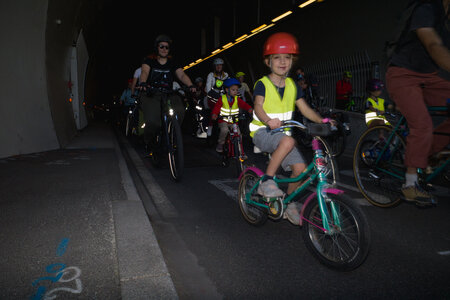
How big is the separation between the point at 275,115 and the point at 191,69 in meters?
32.5

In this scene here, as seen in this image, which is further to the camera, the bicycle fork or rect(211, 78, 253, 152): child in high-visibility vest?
rect(211, 78, 253, 152): child in high-visibility vest

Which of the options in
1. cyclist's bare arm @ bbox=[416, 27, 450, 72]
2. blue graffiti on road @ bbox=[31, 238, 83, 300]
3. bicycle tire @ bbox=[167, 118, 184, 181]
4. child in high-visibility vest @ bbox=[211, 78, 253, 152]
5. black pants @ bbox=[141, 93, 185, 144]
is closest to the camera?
blue graffiti on road @ bbox=[31, 238, 83, 300]

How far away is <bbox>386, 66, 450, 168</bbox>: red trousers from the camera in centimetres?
352

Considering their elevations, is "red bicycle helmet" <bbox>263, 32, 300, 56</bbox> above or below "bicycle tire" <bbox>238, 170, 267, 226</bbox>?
above

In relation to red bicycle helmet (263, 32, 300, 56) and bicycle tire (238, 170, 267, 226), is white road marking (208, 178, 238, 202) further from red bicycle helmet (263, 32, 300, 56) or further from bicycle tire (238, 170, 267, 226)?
red bicycle helmet (263, 32, 300, 56)

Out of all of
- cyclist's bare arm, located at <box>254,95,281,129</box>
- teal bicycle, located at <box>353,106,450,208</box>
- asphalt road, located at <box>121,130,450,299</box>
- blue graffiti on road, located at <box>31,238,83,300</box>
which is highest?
cyclist's bare arm, located at <box>254,95,281,129</box>

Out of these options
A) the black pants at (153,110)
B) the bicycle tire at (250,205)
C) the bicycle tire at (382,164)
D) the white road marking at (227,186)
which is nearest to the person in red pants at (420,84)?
the bicycle tire at (382,164)

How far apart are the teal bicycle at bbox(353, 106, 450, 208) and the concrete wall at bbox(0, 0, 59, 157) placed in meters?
6.57

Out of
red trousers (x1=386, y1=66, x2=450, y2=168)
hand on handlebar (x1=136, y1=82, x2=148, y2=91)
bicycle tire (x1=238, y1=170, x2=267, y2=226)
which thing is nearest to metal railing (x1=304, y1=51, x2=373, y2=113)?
hand on handlebar (x1=136, y1=82, x2=148, y2=91)

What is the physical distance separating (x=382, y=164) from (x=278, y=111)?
1649 mm

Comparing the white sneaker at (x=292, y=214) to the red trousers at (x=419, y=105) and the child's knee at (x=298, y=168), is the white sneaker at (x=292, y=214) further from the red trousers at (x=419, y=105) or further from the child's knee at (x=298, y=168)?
the red trousers at (x=419, y=105)

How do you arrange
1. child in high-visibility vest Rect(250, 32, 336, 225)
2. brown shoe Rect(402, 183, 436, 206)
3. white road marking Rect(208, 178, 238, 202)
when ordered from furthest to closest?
1. white road marking Rect(208, 178, 238, 202)
2. brown shoe Rect(402, 183, 436, 206)
3. child in high-visibility vest Rect(250, 32, 336, 225)

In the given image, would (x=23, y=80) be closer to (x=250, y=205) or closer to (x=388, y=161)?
(x=250, y=205)

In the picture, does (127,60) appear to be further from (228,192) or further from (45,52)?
(228,192)
